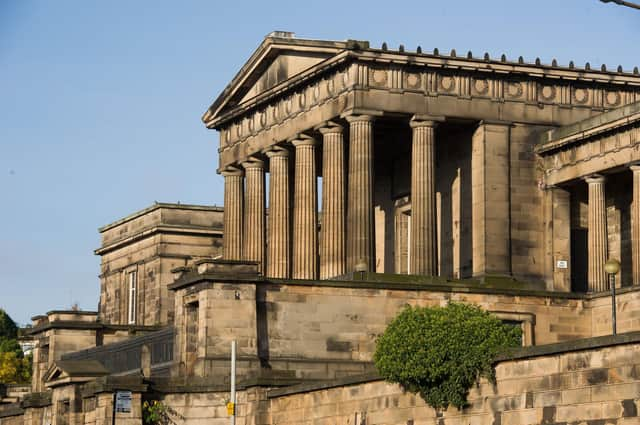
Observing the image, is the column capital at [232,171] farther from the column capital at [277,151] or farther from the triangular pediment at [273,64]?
the column capital at [277,151]

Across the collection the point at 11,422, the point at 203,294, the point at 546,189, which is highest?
the point at 546,189

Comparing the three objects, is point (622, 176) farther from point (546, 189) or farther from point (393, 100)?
point (393, 100)

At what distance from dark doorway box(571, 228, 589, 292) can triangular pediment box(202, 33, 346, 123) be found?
14.8 meters

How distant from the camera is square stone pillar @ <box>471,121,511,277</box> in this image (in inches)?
2982

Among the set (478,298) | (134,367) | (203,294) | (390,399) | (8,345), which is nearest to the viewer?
(390,399)

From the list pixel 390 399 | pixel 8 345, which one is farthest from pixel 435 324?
pixel 8 345

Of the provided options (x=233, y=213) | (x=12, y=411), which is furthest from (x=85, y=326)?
(x=233, y=213)

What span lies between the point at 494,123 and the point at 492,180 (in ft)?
9.31

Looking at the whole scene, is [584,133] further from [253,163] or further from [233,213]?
[233,213]

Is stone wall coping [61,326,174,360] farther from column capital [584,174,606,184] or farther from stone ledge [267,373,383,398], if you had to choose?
column capital [584,174,606,184]

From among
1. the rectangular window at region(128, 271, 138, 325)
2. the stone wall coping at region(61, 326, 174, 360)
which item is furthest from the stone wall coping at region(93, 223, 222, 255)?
the stone wall coping at region(61, 326, 174, 360)

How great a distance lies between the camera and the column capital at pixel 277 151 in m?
83.8

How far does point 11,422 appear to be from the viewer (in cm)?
7962

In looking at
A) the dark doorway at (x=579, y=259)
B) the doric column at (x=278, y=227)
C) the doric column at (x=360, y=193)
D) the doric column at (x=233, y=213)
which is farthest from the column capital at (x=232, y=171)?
the dark doorway at (x=579, y=259)
